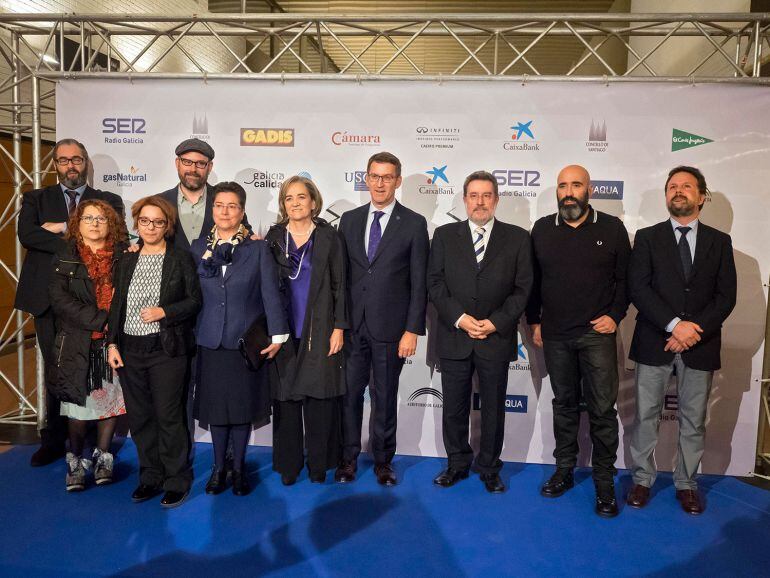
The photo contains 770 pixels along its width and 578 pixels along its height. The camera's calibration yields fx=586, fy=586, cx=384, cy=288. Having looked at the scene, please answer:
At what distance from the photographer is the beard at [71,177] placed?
3.62 meters

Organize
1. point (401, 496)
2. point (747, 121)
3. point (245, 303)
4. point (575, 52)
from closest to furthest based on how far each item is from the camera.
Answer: point (245, 303) → point (401, 496) → point (747, 121) → point (575, 52)

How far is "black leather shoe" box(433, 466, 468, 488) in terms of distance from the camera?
3455 millimetres

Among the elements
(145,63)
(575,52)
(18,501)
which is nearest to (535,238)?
(18,501)

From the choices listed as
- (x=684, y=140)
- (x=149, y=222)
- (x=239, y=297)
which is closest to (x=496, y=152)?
(x=684, y=140)

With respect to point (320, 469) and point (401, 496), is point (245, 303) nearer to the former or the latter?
point (320, 469)

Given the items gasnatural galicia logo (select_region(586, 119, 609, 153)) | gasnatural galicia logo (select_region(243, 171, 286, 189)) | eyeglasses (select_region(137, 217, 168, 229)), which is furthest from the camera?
gasnatural galicia logo (select_region(243, 171, 286, 189))

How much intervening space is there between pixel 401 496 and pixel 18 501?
2092 mm

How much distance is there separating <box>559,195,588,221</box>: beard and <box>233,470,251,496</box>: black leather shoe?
231 cm

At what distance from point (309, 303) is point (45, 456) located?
2.04 m

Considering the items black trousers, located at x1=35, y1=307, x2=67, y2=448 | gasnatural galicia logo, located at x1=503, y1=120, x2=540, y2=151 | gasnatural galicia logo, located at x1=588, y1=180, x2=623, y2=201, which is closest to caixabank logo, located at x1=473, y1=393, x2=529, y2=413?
gasnatural galicia logo, located at x1=588, y1=180, x2=623, y2=201

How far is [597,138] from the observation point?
12.6 ft

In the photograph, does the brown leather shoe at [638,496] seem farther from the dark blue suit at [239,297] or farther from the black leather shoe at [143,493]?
the black leather shoe at [143,493]

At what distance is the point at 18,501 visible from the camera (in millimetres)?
3186

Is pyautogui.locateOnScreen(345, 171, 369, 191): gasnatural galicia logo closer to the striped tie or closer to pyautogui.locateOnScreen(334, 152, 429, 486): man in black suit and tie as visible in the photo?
pyautogui.locateOnScreen(334, 152, 429, 486): man in black suit and tie
